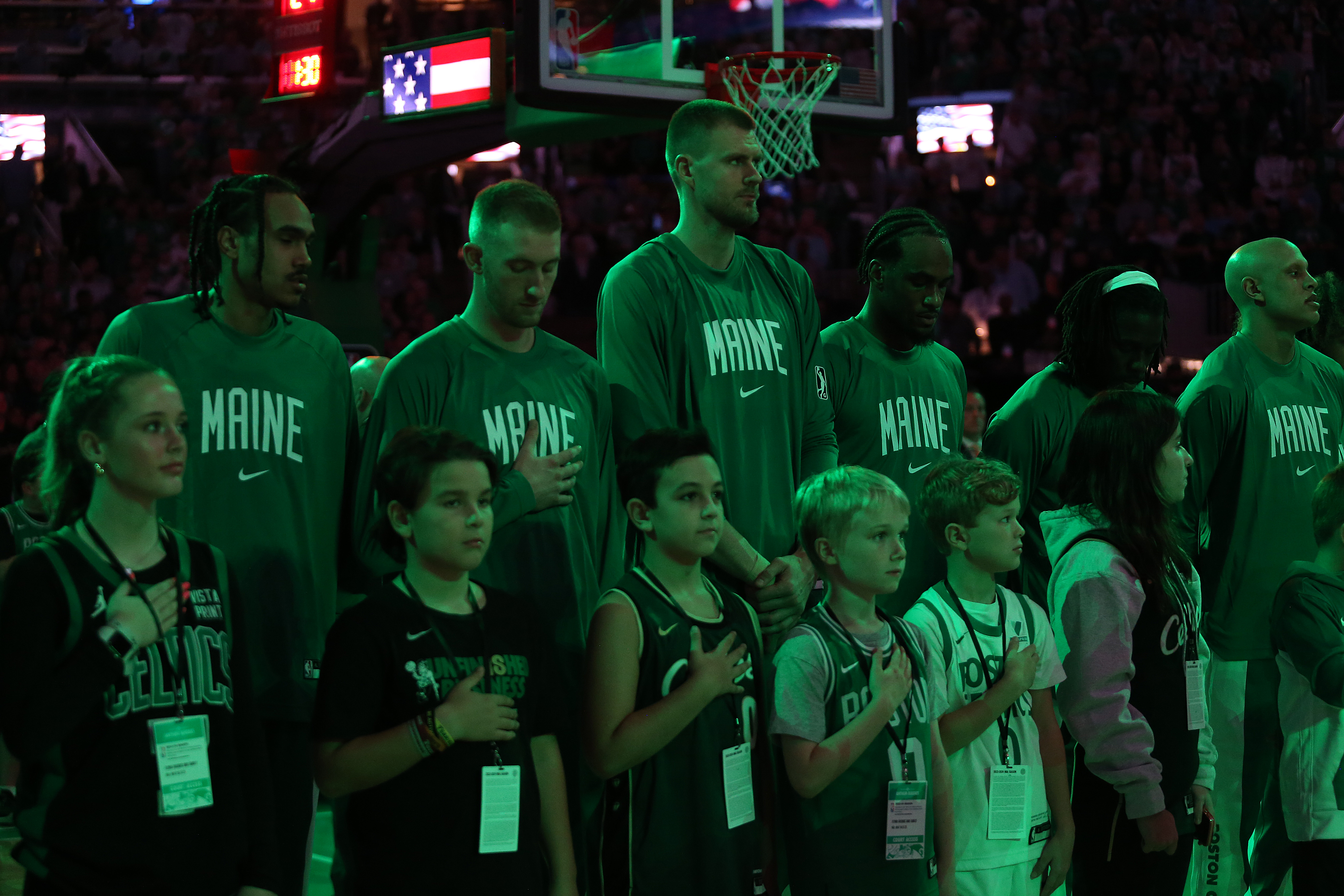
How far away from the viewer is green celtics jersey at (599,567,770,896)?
3.08 metres

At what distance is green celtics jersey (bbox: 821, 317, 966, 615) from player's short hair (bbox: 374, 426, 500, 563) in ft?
4.87

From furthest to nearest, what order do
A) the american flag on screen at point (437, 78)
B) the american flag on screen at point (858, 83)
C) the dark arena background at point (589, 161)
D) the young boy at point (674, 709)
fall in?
the dark arena background at point (589, 161), the american flag on screen at point (437, 78), the american flag on screen at point (858, 83), the young boy at point (674, 709)

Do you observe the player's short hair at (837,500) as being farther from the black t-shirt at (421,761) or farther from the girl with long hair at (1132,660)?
the black t-shirt at (421,761)

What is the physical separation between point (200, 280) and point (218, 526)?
2.15 ft

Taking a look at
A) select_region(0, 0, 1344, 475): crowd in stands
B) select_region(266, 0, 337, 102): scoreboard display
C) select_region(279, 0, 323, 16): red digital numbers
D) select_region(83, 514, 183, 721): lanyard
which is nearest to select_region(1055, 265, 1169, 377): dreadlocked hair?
select_region(83, 514, 183, 721): lanyard

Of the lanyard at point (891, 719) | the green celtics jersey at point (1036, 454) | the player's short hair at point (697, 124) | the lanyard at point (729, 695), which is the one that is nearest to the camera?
the lanyard at point (729, 695)

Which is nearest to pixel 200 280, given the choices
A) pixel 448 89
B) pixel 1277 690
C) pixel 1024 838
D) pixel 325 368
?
pixel 325 368

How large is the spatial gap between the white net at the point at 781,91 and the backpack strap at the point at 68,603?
492 cm

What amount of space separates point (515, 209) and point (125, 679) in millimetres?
1448

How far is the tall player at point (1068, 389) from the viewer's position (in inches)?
176

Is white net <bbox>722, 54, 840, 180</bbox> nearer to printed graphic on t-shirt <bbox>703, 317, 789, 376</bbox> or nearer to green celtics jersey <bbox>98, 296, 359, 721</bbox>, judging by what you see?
printed graphic on t-shirt <bbox>703, 317, 789, 376</bbox>

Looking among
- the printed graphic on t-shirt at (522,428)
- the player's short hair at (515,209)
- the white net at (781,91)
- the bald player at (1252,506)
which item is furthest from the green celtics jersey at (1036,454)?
the white net at (781,91)

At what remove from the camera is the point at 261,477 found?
A: 3.28 meters

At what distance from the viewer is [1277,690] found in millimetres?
4535
